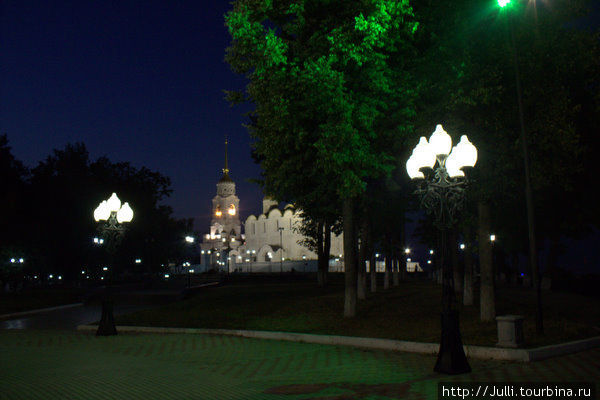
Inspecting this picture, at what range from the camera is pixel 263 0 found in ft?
54.7

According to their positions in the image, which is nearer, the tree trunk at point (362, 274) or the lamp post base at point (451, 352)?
the lamp post base at point (451, 352)

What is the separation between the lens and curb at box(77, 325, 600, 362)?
10563mm

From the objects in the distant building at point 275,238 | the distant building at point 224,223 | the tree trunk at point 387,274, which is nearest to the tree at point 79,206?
the tree trunk at point 387,274

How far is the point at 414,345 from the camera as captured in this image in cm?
1218

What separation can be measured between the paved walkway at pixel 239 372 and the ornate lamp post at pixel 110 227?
268 centimetres

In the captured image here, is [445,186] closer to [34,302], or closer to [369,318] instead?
[369,318]

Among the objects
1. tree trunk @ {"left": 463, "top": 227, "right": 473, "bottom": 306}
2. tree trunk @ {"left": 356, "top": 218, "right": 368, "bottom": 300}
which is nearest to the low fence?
tree trunk @ {"left": 356, "top": 218, "right": 368, "bottom": 300}

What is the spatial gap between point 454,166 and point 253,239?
10643cm

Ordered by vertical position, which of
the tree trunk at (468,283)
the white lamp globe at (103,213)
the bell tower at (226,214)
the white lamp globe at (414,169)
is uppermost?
the bell tower at (226,214)

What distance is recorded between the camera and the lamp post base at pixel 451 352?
931 centimetres

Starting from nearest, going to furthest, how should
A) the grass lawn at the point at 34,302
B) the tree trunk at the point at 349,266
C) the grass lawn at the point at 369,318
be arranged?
the grass lawn at the point at 369,318
the tree trunk at the point at 349,266
the grass lawn at the point at 34,302

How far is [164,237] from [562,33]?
53399mm

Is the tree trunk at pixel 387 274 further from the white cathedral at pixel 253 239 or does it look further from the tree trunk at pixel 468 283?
the white cathedral at pixel 253 239

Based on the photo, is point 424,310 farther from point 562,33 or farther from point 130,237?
point 130,237
